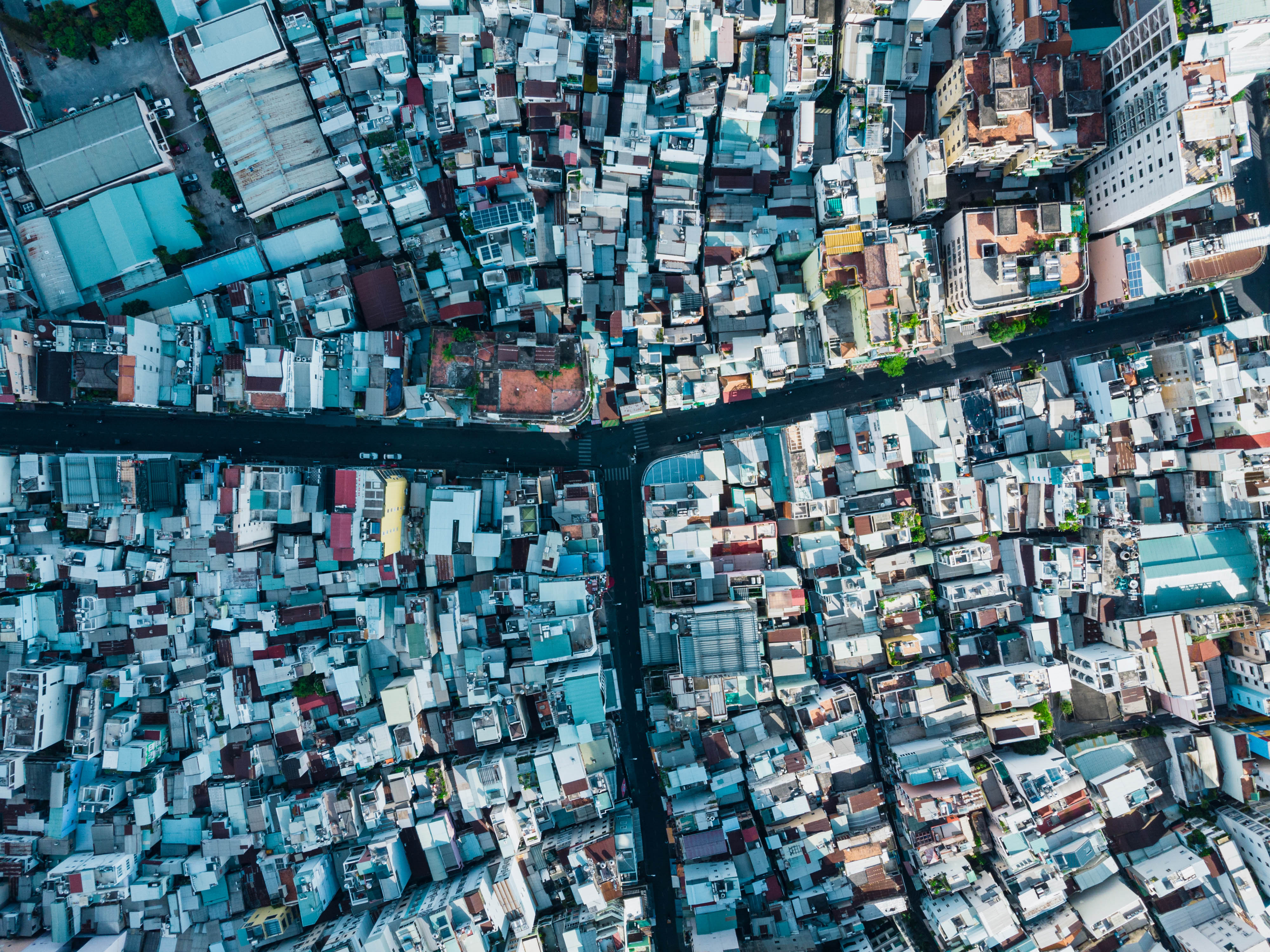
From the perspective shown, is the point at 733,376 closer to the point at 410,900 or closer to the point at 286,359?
the point at 286,359

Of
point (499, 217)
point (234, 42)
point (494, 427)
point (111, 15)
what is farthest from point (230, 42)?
point (494, 427)

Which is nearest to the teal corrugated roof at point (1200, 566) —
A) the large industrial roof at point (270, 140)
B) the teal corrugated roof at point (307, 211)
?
the teal corrugated roof at point (307, 211)

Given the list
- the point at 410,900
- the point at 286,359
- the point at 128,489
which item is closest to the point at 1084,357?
the point at 286,359

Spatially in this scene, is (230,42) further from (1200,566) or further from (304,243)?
(1200,566)

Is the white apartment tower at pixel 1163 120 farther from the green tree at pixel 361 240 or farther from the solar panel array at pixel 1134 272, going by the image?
the green tree at pixel 361 240

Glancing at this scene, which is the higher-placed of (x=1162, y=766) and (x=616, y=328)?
(x=616, y=328)
